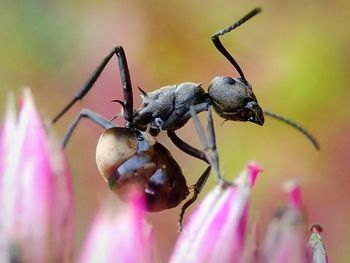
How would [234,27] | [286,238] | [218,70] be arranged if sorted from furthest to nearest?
[218,70] → [234,27] → [286,238]

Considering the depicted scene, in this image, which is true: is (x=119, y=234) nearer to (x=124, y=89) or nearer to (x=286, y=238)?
(x=286, y=238)

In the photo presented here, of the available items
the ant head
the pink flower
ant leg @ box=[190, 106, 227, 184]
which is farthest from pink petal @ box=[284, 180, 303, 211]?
the ant head

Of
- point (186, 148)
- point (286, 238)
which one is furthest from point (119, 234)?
point (186, 148)

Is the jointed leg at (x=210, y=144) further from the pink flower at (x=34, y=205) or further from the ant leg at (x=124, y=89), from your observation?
the pink flower at (x=34, y=205)

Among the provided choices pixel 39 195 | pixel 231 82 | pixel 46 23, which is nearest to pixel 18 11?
pixel 46 23

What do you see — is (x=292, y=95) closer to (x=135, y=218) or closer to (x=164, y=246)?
(x=164, y=246)

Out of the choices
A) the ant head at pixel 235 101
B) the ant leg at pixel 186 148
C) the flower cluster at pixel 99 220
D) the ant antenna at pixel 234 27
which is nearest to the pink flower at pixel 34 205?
the flower cluster at pixel 99 220
